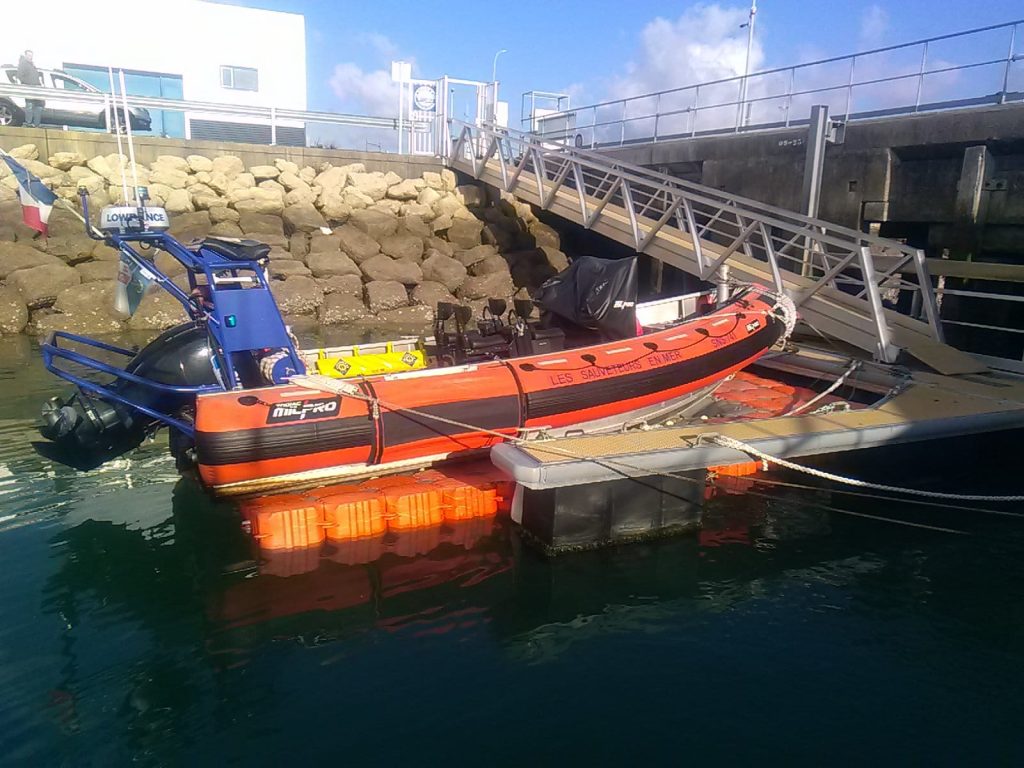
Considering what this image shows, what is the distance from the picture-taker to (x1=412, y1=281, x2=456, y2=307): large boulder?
13578mm

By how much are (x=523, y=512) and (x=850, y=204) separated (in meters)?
7.80

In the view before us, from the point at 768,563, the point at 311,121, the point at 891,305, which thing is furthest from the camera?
the point at 311,121

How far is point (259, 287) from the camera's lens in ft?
17.9

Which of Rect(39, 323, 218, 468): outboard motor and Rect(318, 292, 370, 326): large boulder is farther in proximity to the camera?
Rect(318, 292, 370, 326): large boulder

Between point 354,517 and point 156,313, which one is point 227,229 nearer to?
point 156,313

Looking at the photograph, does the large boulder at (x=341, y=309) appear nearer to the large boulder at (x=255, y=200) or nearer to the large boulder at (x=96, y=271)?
the large boulder at (x=255, y=200)

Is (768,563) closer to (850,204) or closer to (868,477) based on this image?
(868,477)

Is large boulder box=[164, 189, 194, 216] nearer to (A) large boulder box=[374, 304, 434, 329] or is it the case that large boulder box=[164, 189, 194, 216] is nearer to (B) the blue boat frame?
(A) large boulder box=[374, 304, 434, 329]

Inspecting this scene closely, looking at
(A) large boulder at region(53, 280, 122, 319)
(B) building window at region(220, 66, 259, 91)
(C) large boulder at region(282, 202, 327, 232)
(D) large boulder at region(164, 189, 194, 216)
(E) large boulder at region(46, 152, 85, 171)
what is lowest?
(A) large boulder at region(53, 280, 122, 319)

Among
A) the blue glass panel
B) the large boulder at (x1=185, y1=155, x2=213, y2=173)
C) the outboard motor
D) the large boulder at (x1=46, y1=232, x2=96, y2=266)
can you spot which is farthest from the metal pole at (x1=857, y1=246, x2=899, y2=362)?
the blue glass panel

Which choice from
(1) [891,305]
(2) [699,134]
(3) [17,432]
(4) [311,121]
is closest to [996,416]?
(1) [891,305]

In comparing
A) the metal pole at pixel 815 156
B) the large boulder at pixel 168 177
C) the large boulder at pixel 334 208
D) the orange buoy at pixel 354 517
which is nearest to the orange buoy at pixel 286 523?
the orange buoy at pixel 354 517

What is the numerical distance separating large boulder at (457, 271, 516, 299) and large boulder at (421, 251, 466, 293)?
14 centimetres

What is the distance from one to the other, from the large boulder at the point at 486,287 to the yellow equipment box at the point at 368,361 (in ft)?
23.0
